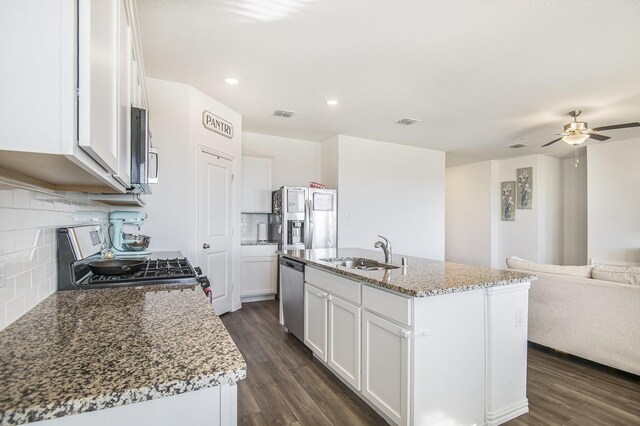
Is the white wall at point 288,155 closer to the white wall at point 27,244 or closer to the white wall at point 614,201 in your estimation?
the white wall at point 27,244

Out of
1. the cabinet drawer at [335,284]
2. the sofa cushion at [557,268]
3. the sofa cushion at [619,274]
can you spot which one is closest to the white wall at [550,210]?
the sofa cushion at [557,268]

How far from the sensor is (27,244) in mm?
1167

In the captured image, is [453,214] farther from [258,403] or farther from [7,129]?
[7,129]

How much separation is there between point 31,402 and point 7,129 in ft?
1.74

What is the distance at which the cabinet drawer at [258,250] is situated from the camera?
489 centimetres

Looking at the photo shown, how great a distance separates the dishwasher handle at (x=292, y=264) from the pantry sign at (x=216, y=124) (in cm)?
184

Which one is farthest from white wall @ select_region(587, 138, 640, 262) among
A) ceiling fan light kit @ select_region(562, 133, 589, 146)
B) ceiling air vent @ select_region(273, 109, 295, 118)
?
ceiling air vent @ select_region(273, 109, 295, 118)

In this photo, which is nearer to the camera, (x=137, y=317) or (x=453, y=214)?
(x=137, y=317)

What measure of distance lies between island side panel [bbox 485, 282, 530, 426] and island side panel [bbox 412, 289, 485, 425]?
6 centimetres

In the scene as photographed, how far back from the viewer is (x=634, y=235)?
527 centimetres

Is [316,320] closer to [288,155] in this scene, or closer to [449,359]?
[449,359]

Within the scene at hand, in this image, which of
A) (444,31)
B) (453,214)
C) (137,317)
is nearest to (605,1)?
(444,31)

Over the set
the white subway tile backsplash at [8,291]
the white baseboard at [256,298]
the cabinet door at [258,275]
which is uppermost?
the white subway tile backsplash at [8,291]

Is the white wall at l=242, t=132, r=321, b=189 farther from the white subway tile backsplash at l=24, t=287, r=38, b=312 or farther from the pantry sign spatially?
the white subway tile backsplash at l=24, t=287, r=38, b=312
